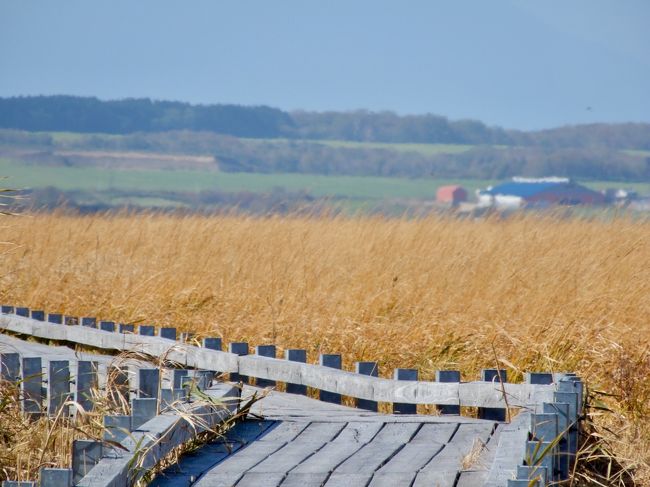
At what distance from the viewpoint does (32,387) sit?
5.30 m

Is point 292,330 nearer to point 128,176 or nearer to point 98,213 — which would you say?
point 98,213

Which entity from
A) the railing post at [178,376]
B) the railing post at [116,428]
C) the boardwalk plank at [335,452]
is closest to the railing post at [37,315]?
the railing post at [178,376]

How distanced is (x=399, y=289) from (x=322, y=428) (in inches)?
167

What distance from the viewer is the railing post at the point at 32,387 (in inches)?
205

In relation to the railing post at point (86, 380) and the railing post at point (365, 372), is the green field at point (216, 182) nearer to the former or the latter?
the railing post at point (365, 372)

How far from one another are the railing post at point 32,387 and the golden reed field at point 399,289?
558mm

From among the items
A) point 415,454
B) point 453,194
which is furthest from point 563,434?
point 453,194

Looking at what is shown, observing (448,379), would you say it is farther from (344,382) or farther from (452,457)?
(452,457)

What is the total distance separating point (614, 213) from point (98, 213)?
20.7ft

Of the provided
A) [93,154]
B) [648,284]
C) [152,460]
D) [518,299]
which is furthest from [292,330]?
[93,154]

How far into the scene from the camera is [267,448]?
14.1 feet

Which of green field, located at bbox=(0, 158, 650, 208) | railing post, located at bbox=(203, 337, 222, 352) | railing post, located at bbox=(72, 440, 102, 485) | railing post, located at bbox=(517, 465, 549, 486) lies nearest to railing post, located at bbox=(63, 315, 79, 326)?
railing post, located at bbox=(203, 337, 222, 352)

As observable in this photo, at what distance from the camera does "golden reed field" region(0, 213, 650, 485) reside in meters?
6.75

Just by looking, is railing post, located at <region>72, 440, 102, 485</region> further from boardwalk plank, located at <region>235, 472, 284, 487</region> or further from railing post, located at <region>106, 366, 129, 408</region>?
railing post, located at <region>106, 366, 129, 408</region>
